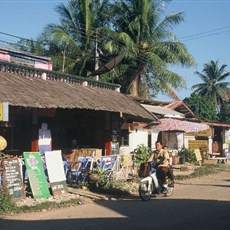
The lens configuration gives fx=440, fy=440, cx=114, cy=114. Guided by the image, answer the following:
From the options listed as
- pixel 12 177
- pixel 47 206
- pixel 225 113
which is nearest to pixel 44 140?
pixel 12 177

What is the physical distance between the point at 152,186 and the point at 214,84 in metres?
42.0

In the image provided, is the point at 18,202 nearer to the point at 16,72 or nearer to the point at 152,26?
the point at 16,72

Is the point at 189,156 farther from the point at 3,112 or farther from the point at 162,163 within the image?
the point at 3,112

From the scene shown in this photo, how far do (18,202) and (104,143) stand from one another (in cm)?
744

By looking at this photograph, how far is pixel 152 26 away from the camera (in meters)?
28.7

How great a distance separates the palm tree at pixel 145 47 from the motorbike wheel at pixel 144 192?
1669 centimetres

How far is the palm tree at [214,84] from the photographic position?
170 ft

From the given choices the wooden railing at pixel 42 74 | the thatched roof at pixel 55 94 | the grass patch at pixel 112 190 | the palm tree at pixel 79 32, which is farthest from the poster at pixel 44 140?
the palm tree at pixel 79 32

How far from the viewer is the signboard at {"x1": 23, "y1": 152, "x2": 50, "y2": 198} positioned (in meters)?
11.2

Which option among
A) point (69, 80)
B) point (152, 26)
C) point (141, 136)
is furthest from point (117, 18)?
point (69, 80)

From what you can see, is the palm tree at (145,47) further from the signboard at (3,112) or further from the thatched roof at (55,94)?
the signboard at (3,112)

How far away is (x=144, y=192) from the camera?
1176cm

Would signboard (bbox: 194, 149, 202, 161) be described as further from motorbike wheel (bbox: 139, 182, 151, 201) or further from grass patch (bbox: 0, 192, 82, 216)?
grass patch (bbox: 0, 192, 82, 216)

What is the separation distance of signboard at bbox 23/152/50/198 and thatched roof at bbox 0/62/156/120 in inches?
54.8
